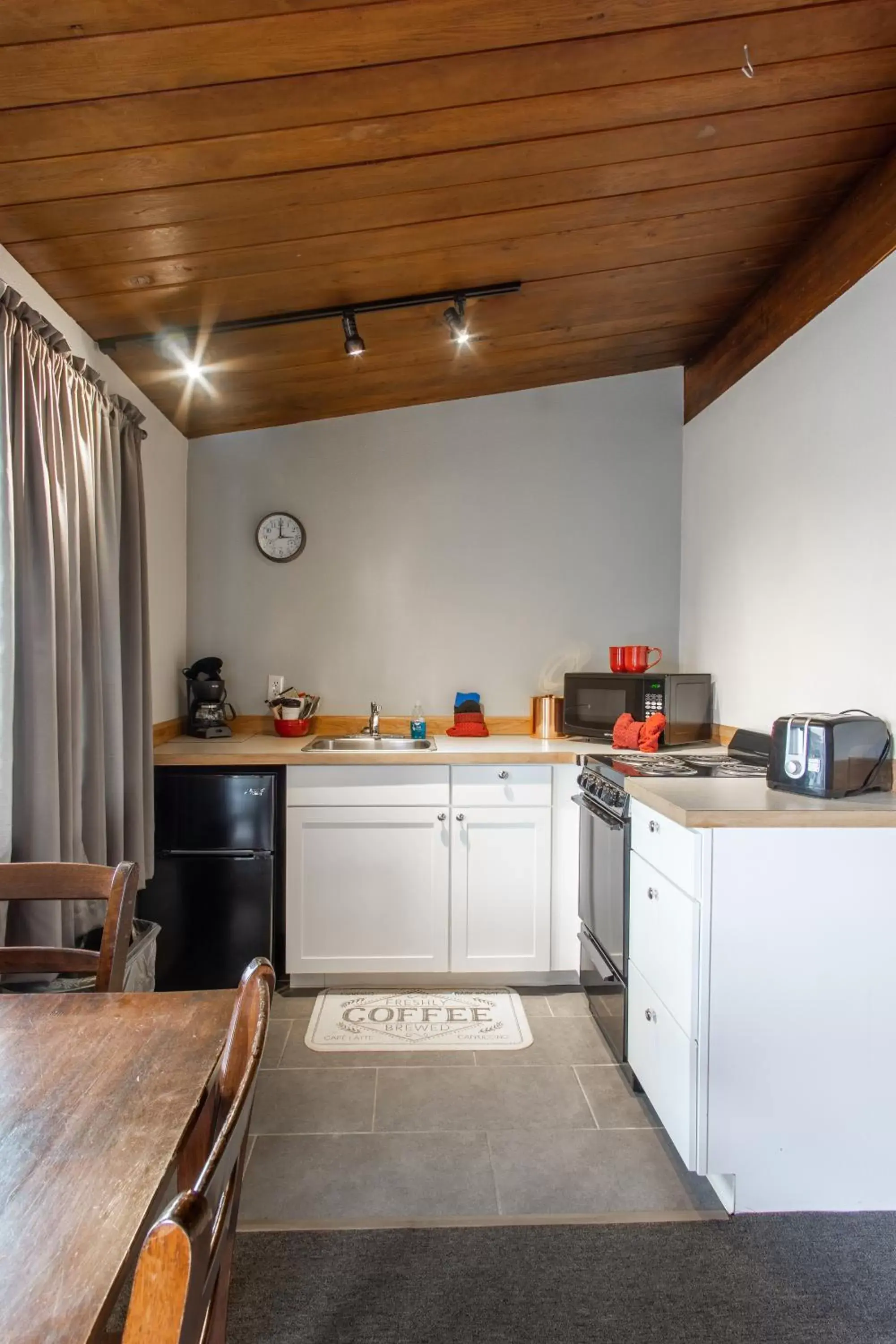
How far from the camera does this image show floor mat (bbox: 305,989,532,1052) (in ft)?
8.11

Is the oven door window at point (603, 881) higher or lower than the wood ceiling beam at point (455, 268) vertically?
lower

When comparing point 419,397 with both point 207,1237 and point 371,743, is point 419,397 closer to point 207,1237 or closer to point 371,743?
point 371,743

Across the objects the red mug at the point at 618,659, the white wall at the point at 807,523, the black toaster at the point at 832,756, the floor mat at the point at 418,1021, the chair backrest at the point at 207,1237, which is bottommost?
the floor mat at the point at 418,1021

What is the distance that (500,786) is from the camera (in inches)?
112

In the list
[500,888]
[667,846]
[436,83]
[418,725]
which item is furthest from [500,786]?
[436,83]

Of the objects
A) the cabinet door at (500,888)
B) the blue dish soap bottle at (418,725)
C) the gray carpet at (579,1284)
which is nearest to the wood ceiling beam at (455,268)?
the blue dish soap bottle at (418,725)

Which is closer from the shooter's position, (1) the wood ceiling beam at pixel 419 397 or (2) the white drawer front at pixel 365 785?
(2) the white drawer front at pixel 365 785

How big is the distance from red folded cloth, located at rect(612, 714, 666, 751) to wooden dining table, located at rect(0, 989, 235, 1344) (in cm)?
198

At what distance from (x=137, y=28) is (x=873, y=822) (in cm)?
214

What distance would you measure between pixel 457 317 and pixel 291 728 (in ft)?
5.77

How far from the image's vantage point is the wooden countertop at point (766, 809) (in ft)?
5.52

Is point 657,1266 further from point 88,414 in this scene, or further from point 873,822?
point 88,414

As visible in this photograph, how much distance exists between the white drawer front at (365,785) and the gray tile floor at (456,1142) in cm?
79

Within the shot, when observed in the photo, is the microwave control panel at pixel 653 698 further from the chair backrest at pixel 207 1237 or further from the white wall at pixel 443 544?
the chair backrest at pixel 207 1237
